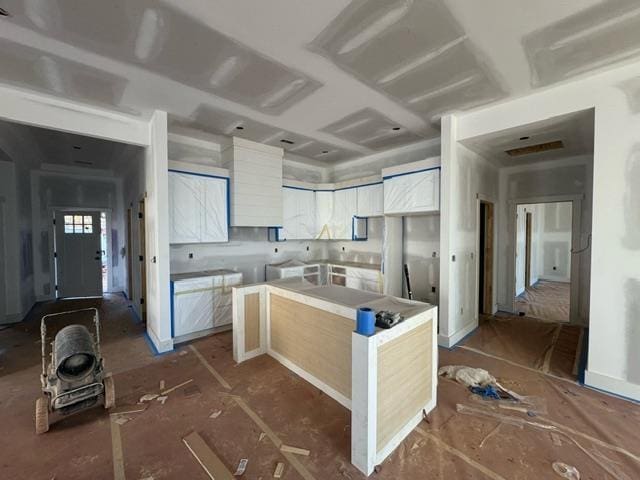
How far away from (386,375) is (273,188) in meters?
3.55

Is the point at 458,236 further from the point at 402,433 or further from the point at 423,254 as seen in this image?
the point at 402,433

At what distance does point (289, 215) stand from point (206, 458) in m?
3.85

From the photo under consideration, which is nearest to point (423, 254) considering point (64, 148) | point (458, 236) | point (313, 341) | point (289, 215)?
point (458, 236)

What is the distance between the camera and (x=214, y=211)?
411cm

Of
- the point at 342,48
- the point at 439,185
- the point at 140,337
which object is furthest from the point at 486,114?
the point at 140,337

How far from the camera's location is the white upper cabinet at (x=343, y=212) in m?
5.16

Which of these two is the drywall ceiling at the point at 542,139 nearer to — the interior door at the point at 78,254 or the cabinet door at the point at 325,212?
the cabinet door at the point at 325,212

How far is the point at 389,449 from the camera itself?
1821 millimetres

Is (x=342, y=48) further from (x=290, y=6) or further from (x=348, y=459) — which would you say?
(x=348, y=459)

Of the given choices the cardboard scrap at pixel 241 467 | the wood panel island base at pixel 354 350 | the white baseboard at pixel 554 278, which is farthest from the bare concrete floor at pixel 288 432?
the white baseboard at pixel 554 278

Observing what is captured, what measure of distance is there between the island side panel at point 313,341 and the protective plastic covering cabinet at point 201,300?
3.88ft

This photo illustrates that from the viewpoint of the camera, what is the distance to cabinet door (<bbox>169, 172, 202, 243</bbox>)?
3721 mm

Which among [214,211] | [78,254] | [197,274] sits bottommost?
[197,274]

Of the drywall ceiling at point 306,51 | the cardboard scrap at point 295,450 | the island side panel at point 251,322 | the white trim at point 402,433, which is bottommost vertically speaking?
the cardboard scrap at point 295,450
